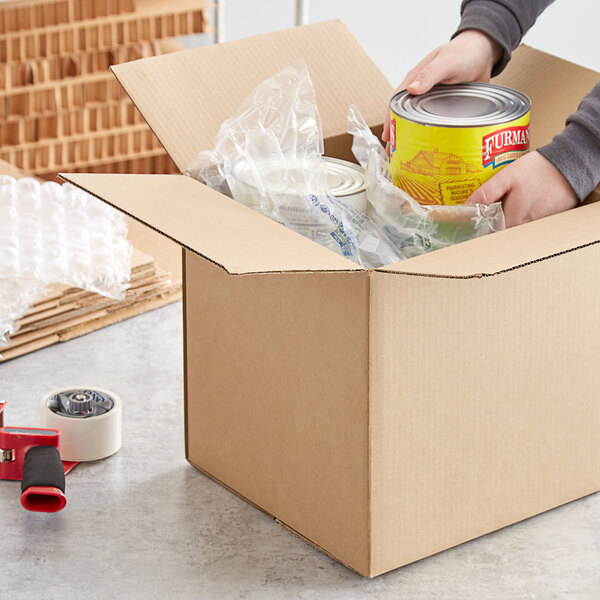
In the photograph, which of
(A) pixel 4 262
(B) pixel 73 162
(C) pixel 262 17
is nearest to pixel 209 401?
(A) pixel 4 262

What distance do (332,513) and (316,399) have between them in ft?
0.50

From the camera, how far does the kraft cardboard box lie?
1.18 m

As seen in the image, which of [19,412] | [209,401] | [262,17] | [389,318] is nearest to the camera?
[389,318]

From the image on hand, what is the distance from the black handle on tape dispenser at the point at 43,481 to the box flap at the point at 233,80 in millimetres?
427

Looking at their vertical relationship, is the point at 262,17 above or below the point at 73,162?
above

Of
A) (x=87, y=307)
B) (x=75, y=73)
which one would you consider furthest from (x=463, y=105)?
(x=75, y=73)

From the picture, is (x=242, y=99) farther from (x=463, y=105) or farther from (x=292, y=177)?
(x=463, y=105)

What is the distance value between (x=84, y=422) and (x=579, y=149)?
772 mm

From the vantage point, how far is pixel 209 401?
146cm

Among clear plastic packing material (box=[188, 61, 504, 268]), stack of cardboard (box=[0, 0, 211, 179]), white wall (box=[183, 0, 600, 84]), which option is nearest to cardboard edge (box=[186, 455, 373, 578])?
clear plastic packing material (box=[188, 61, 504, 268])

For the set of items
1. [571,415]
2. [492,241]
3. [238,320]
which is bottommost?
[571,415]

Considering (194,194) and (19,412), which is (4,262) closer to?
(19,412)

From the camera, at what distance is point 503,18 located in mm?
1517

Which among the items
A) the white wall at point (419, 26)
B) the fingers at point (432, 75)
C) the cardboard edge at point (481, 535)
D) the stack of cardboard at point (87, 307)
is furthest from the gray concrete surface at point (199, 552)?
the white wall at point (419, 26)
